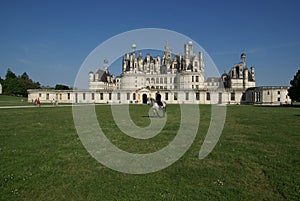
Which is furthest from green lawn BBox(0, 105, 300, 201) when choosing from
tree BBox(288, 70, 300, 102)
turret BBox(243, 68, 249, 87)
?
turret BBox(243, 68, 249, 87)

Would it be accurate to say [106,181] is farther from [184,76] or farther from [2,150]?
[184,76]

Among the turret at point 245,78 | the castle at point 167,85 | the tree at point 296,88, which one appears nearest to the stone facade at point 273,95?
the castle at point 167,85

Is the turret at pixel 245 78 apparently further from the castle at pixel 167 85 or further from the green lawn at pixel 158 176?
the green lawn at pixel 158 176

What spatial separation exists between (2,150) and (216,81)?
8900 centimetres

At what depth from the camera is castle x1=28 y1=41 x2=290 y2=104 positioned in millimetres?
70500

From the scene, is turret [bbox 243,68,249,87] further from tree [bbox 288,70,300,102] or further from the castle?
tree [bbox 288,70,300,102]

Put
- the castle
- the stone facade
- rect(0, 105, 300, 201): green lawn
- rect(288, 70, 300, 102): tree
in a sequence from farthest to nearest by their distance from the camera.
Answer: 1. the castle
2. the stone facade
3. rect(288, 70, 300, 102): tree
4. rect(0, 105, 300, 201): green lawn

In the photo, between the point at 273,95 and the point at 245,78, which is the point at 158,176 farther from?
the point at 245,78

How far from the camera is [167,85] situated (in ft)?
260

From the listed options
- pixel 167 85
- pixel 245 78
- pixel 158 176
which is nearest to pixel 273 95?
pixel 245 78

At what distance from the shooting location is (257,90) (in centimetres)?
6188

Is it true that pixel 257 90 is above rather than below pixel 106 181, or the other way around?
above

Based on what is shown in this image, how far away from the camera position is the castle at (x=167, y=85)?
70.5 meters

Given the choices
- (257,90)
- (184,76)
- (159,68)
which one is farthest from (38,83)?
(257,90)
